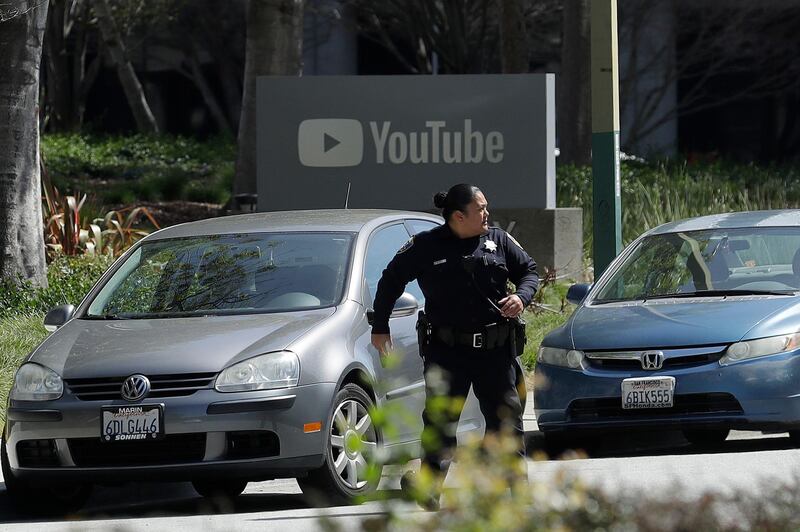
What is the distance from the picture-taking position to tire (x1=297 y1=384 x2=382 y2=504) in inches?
302

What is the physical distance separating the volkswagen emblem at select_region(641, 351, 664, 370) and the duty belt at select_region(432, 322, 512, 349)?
179 cm

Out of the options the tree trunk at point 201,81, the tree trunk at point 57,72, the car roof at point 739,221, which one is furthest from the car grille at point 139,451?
the tree trunk at point 201,81

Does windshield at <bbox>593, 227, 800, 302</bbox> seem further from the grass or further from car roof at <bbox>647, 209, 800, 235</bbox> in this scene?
the grass

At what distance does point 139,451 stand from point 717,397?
325 cm

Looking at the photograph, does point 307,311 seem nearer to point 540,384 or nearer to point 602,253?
point 540,384

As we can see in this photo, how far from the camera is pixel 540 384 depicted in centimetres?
908

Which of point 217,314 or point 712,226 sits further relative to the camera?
point 712,226

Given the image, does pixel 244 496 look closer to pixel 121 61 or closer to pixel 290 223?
pixel 290 223

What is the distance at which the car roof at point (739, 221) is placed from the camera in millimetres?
10188

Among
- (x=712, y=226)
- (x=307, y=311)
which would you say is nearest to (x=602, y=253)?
(x=712, y=226)

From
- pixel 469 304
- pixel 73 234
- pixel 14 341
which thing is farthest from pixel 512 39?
pixel 469 304

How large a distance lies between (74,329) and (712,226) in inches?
169

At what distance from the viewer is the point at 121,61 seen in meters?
31.3

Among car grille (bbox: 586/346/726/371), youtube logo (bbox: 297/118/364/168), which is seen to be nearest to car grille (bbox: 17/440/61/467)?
car grille (bbox: 586/346/726/371)
